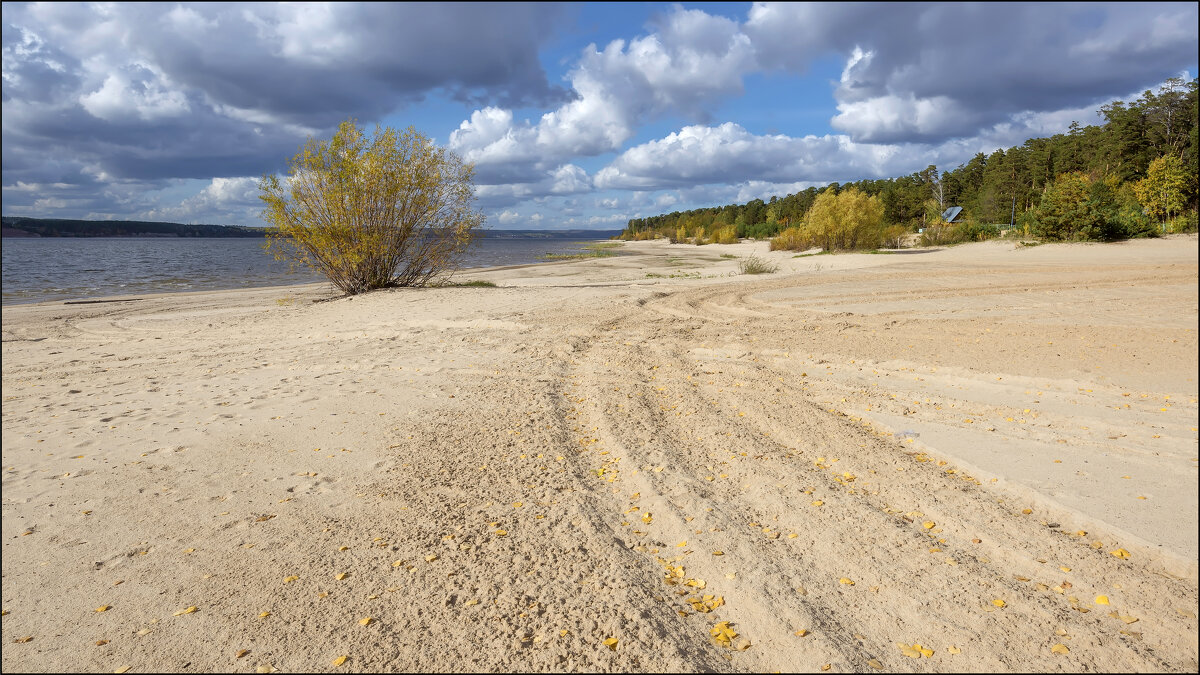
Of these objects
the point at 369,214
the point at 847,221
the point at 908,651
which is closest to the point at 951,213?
the point at 847,221

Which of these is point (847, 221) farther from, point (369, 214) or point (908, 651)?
point (908, 651)

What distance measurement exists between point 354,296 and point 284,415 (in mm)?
12402

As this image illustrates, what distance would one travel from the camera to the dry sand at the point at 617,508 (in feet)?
10.9

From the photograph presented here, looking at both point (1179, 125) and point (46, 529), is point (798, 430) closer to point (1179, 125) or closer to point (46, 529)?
point (46, 529)

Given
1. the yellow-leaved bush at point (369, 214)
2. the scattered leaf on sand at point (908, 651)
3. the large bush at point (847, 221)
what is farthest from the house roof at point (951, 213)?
the scattered leaf on sand at point (908, 651)

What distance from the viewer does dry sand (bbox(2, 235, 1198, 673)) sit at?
331cm

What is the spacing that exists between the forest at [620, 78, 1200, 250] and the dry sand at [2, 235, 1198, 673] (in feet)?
57.6

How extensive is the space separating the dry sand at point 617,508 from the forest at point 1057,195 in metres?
17.6

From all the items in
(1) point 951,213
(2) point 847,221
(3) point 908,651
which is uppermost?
(1) point 951,213

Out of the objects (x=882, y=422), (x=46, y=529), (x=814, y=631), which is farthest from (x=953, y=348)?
(x=46, y=529)

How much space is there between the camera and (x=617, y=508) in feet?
16.4

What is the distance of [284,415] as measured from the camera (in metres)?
7.22

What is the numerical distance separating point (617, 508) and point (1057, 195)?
3857 centimetres

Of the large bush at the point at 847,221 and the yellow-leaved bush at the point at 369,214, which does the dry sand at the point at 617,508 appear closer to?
the yellow-leaved bush at the point at 369,214
